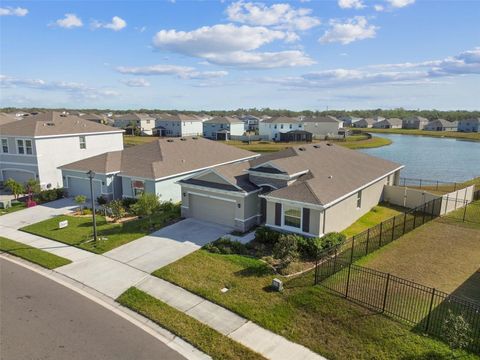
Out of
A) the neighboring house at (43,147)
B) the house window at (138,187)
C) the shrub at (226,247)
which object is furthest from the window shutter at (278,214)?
the neighboring house at (43,147)

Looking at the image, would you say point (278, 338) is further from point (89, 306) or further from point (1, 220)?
point (1, 220)

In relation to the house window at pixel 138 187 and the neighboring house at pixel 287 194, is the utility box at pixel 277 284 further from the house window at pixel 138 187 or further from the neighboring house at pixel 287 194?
the house window at pixel 138 187

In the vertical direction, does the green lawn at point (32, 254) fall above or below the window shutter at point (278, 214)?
below

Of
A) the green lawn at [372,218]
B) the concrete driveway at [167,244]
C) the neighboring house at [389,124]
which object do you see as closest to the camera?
the concrete driveway at [167,244]

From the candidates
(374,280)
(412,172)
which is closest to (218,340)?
(374,280)

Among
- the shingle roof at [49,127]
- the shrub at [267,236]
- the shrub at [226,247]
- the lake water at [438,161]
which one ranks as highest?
the shingle roof at [49,127]
